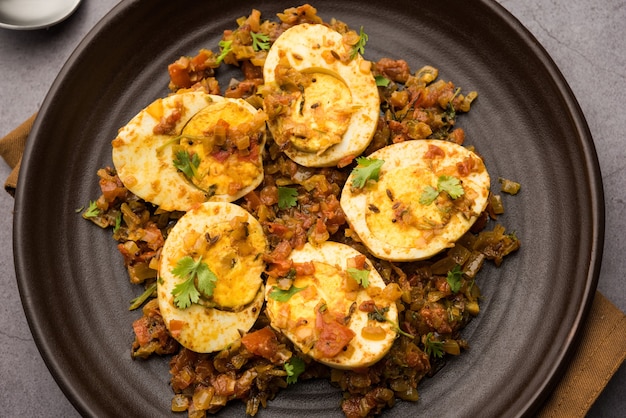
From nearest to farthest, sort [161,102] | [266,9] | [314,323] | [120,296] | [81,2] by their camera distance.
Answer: [314,323] < [161,102] < [120,296] < [266,9] < [81,2]

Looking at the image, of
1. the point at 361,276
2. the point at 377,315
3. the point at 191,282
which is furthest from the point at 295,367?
the point at 191,282

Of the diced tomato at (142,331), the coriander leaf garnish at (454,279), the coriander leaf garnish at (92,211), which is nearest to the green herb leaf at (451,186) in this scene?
the coriander leaf garnish at (454,279)

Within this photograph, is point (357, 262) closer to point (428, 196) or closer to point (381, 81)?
point (428, 196)

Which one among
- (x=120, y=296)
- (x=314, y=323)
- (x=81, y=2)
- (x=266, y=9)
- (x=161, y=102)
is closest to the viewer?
(x=314, y=323)

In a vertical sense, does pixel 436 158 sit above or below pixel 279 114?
above

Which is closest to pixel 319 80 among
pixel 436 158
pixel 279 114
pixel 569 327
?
pixel 279 114

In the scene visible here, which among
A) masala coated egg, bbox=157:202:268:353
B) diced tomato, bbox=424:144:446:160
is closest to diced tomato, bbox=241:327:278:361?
masala coated egg, bbox=157:202:268:353

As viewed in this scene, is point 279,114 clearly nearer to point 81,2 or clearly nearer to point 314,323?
point 314,323
